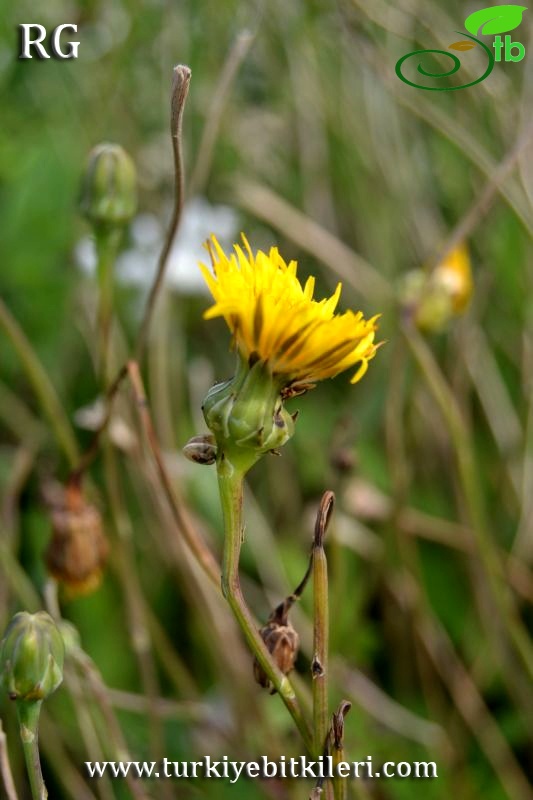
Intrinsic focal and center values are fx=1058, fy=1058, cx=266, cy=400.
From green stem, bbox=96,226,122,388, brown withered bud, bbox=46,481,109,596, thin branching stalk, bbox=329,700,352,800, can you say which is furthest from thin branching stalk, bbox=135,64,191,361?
thin branching stalk, bbox=329,700,352,800

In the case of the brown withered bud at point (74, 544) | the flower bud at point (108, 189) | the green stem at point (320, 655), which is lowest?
the green stem at point (320, 655)

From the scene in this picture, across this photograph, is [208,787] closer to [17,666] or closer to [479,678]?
[479,678]

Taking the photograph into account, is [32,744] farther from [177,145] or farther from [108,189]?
[108,189]

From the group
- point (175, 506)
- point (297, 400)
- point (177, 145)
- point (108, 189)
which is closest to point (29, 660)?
point (175, 506)

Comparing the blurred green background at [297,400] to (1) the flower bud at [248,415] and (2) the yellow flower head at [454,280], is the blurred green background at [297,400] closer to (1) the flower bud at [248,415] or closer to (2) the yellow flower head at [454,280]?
(2) the yellow flower head at [454,280]

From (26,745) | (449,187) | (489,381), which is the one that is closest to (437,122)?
(489,381)

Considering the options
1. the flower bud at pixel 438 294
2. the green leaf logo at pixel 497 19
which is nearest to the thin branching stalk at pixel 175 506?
the flower bud at pixel 438 294

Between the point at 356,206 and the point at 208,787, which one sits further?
the point at 356,206

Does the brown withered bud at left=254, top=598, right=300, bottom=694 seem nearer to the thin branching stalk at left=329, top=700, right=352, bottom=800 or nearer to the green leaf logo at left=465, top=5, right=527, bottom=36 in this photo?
the thin branching stalk at left=329, top=700, right=352, bottom=800
